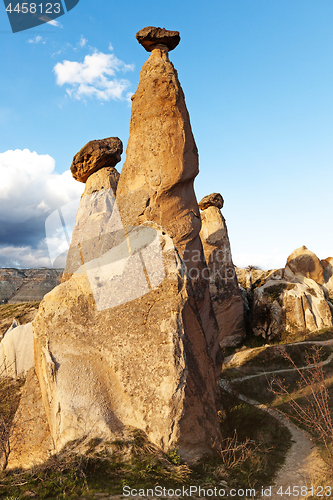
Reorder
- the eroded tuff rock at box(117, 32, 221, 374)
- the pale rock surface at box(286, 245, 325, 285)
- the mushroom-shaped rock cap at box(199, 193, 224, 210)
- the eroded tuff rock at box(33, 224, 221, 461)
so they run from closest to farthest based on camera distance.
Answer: the eroded tuff rock at box(33, 224, 221, 461) → the eroded tuff rock at box(117, 32, 221, 374) → the mushroom-shaped rock cap at box(199, 193, 224, 210) → the pale rock surface at box(286, 245, 325, 285)

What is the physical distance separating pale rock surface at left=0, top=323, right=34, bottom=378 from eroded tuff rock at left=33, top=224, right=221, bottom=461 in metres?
3.73

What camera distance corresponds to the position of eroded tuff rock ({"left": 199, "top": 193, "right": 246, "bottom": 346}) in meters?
17.3

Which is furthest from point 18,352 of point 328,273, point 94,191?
point 328,273

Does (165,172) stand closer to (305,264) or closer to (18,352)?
(18,352)

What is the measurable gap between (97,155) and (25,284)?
27.0 metres

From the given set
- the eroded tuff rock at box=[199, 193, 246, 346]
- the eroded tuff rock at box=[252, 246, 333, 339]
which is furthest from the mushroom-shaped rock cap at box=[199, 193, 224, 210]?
the eroded tuff rock at box=[252, 246, 333, 339]

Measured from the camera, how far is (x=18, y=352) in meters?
9.45

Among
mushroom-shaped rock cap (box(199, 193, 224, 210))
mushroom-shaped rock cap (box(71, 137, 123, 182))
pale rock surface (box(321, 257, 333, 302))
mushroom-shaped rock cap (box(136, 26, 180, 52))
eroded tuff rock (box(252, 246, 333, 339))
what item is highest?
mushroom-shaped rock cap (box(136, 26, 180, 52))

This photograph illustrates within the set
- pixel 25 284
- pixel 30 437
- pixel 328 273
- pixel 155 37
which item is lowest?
pixel 30 437

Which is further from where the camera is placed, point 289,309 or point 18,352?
point 289,309

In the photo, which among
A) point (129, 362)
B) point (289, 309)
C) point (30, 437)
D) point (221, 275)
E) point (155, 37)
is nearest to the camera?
point (30, 437)

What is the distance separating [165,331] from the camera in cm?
540

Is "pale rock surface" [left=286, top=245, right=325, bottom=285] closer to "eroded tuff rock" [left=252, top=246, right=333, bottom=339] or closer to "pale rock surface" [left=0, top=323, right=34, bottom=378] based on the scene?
"eroded tuff rock" [left=252, top=246, right=333, bottom=339]

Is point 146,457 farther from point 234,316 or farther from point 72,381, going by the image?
point 234,316
